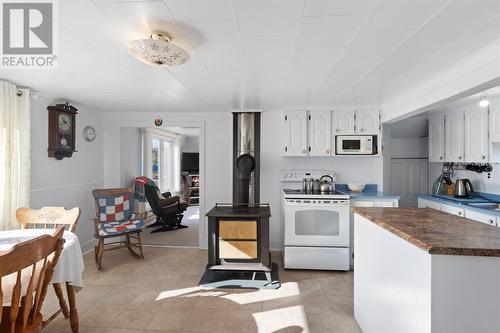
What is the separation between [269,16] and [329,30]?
386 millimetres

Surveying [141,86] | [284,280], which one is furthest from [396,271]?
[141,86]

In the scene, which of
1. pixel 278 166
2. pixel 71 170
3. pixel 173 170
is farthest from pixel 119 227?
pixel 173 170

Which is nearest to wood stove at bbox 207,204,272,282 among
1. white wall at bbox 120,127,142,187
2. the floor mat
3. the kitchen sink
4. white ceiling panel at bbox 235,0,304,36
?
the floor mat

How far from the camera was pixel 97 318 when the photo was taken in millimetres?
2125

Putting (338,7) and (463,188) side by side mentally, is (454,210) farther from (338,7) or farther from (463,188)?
(338,7)

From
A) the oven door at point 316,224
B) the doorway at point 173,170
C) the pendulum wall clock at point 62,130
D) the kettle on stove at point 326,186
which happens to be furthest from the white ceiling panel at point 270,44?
the doorway at point 173,170

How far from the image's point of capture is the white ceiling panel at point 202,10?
1.23m

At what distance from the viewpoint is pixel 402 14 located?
4.35 feet

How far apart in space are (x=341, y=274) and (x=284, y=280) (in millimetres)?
720

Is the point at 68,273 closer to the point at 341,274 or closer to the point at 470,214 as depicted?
the point at 341,274

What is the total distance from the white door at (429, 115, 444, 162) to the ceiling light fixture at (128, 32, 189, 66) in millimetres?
3646

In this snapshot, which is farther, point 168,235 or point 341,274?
point 168,235

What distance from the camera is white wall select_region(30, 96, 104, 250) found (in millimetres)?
2922

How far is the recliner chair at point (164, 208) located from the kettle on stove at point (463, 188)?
14.3 feet
